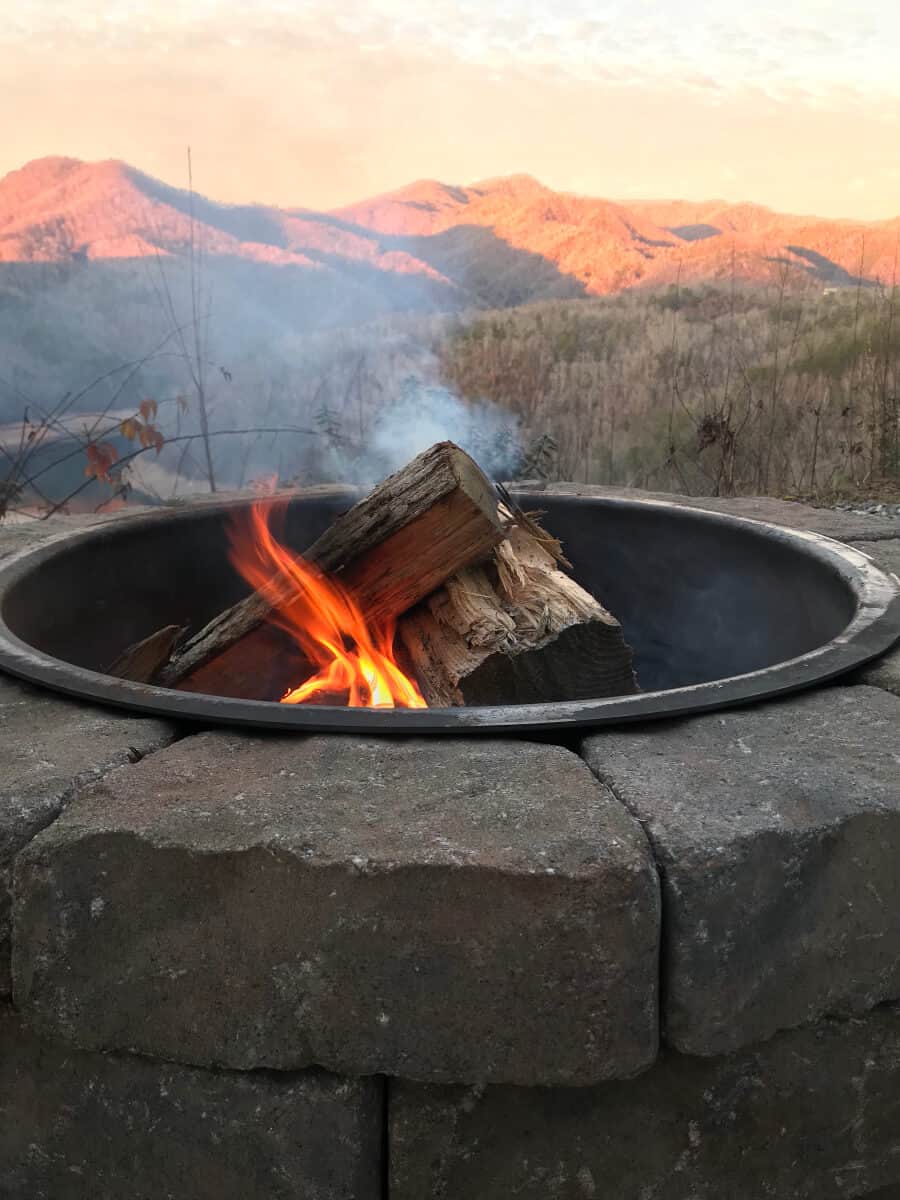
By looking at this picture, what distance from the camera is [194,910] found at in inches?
44.5

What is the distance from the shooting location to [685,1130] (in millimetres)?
1251

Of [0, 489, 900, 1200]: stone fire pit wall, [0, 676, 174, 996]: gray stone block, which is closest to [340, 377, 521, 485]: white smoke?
[0, 676, 174, 996]: gray stone block

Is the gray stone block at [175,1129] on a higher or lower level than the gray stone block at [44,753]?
lower

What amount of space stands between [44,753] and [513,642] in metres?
Result: 0.89

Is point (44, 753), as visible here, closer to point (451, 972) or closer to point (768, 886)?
point (451, 972)

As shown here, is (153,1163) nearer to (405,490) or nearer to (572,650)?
(572,650)

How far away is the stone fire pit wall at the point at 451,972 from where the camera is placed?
110cm

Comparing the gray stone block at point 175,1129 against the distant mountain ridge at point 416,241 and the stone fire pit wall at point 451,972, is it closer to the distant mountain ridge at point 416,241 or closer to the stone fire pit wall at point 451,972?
the stone fire pit wall at point 451,972

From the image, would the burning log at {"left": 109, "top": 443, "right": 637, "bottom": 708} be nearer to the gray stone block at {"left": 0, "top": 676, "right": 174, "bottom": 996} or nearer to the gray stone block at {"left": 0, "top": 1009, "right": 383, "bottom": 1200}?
the gray stone block at {"left": 0, "top": 676, "right": 174, "bottom": 996}

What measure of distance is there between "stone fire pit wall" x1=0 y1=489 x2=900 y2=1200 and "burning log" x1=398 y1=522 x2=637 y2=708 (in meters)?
0.55

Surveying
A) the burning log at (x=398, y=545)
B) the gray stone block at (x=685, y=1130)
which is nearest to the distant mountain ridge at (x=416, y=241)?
the burning log at (x=398, y=545)

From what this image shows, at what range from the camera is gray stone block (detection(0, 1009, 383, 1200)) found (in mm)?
1188

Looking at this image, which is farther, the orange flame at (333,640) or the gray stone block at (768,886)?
the orange flame at (333,640)

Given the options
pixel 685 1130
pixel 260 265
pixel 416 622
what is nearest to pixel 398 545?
pixel 416 622
